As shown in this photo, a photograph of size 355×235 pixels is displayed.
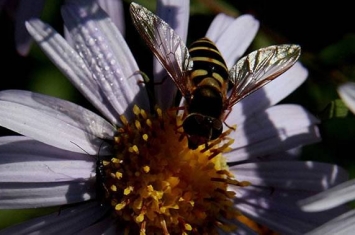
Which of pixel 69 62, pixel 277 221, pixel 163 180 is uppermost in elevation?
pixel 69 62

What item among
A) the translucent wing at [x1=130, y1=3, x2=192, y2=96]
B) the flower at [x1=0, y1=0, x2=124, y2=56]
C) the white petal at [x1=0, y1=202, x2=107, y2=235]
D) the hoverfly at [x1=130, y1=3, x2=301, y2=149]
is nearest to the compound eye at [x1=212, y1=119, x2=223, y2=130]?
the hoverfly at [x1=130, y1=3, x2=301, y2=149]

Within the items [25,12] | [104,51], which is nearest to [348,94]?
[104,51]

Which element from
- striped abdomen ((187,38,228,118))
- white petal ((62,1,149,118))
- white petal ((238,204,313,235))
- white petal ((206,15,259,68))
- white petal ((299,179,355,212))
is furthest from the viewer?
white petal ((206,15,259,68))

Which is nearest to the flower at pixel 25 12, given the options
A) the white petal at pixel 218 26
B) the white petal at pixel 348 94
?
the white petal at pixel 218 26

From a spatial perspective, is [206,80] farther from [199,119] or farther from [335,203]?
[335,203]

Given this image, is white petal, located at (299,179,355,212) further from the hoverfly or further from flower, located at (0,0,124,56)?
flower, located at (0,0,124,56)

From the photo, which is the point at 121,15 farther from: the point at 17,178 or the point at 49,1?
the point at 17,178
